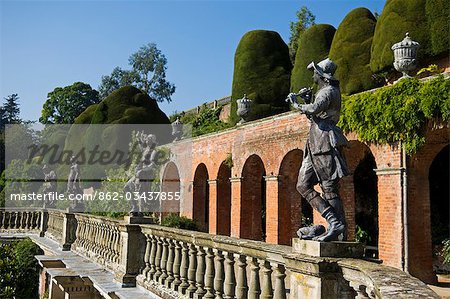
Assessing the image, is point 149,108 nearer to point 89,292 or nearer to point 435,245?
point 435,245

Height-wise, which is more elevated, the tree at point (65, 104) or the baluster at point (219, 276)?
the tree at point (65, 104)

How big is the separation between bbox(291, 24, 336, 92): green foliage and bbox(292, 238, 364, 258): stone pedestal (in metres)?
18.5

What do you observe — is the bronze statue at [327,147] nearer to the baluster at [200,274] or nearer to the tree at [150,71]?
the baluster at [200,274]

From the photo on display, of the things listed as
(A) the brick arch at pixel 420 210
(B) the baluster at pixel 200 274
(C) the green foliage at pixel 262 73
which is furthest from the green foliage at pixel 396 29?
(B) the baluster at pixel 200 274

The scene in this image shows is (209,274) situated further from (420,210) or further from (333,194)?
(420,210)

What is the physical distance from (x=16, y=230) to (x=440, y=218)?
15619mm

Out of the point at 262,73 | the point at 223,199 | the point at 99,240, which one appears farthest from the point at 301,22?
the point at 99,240

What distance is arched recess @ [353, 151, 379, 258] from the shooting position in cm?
1683

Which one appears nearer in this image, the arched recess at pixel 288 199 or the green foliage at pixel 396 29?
the arched recess at pixel 288 199

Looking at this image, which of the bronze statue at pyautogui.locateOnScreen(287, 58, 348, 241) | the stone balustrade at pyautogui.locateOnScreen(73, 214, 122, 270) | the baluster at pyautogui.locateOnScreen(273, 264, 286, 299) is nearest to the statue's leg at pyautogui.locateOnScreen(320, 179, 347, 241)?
the bronze statue at pyautogui.locateOnScreen(287, 58, 348, 241)

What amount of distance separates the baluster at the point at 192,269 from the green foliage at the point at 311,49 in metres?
16.9

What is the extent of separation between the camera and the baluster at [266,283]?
4109mm

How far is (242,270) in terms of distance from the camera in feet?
15.1

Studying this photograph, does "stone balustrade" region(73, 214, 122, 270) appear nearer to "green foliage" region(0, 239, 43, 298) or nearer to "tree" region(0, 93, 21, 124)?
"green foliage" region(0, 239, 43, 298)
